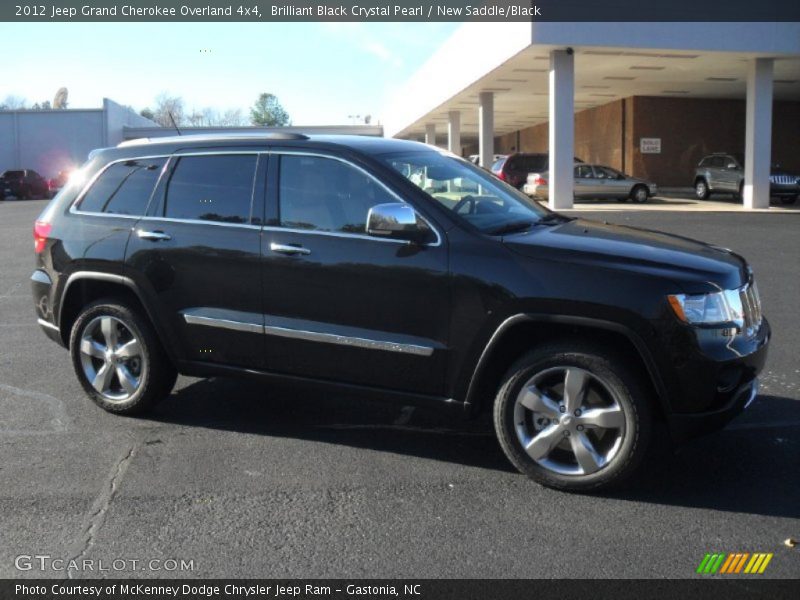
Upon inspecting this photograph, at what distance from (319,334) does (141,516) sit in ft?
4.60

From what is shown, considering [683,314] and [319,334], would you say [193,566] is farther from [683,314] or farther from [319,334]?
[683,314]

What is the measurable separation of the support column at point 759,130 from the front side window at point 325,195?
23363 millimetres

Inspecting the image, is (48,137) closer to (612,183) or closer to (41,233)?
(612,183)

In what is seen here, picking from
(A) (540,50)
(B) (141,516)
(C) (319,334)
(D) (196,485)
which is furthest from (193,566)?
(A) (540,50)

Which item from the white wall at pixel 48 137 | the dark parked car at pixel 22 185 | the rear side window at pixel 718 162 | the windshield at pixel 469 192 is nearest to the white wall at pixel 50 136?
the white wall at pixel 48 137

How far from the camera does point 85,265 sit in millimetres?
5598

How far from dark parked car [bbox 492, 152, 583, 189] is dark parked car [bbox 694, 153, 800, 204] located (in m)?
4.75

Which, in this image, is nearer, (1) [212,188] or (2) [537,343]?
(2) [537,343]

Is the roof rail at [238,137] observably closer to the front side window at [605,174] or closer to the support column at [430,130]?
the front side window at [605,174]

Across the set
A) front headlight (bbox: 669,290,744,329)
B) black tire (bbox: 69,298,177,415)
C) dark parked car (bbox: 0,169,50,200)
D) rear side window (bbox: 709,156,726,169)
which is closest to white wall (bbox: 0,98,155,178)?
dark parked car (bbox: 0,169,50,200)

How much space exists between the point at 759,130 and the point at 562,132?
6.23 metres

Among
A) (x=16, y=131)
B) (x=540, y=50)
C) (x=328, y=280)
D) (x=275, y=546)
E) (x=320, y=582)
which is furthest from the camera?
(x=16, y=131)

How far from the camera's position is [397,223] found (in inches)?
176

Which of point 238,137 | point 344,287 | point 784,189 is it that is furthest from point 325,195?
point 784,189
